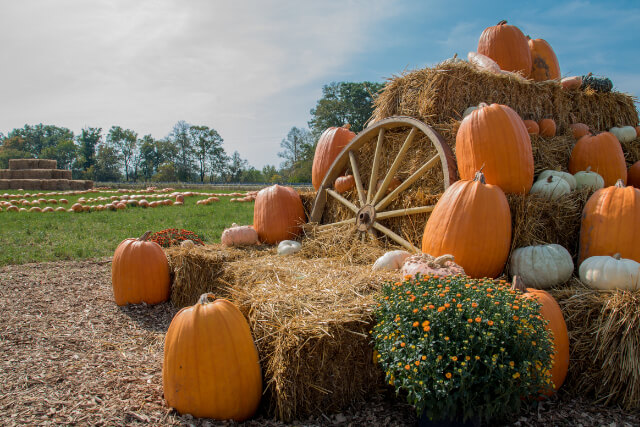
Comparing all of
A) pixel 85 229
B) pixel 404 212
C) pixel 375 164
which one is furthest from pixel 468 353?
pixel 85 229

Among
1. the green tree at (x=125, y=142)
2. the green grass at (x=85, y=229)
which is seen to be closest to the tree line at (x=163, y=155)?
the green tree at (x=125, y=142)

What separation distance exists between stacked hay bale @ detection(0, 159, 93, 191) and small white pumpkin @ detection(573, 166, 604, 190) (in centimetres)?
2746

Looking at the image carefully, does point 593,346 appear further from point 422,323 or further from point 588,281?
point 422,323

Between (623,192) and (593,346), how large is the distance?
128cm

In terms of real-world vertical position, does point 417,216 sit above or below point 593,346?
above

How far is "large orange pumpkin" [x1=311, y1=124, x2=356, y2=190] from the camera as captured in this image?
5316 mm

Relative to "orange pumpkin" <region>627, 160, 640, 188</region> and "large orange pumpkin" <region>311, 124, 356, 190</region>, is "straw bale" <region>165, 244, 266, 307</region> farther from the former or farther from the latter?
"orange pumpkin" <region>627, 160, 640, 188</region>

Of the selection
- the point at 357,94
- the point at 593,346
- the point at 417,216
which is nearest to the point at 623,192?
the point at 593,346

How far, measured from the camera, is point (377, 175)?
14.8 feet

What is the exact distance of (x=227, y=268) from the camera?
3875 millimetres

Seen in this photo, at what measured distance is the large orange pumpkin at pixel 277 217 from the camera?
5.10 metres

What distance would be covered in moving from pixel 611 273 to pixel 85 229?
10.1 meters

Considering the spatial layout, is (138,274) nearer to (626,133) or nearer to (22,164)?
(626,133)

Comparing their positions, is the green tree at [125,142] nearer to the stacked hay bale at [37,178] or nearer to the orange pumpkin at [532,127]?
the stacked hay bale at [37,178]
